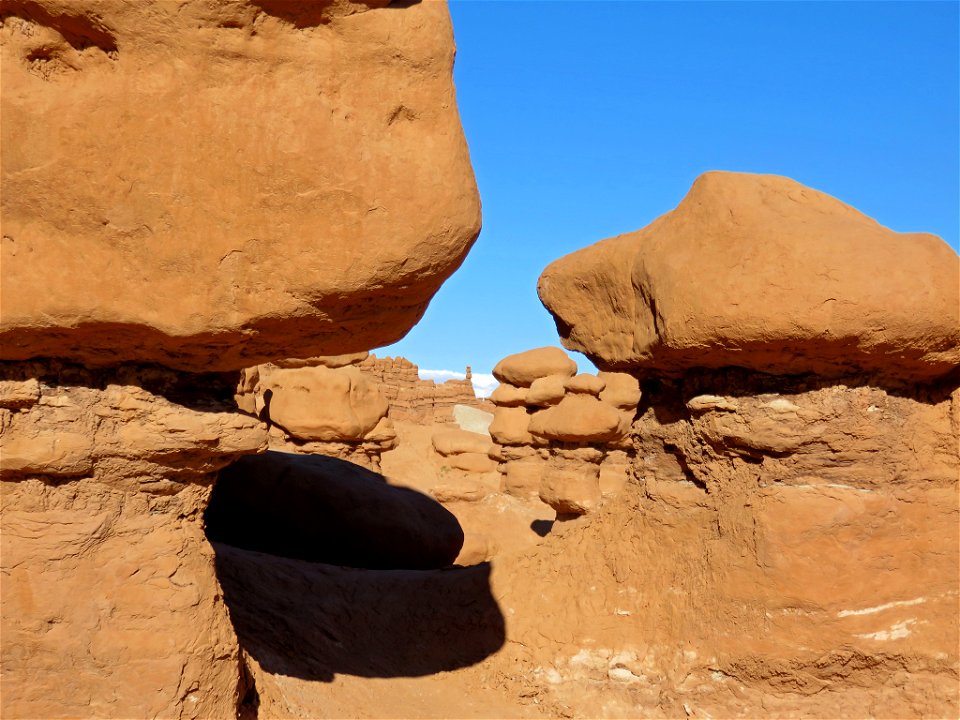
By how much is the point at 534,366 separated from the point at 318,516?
5.87 metres

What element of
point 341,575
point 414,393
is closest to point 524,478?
point 341,575

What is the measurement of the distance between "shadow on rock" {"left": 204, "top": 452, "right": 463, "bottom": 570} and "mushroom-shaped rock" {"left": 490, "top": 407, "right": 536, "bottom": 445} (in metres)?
4.92

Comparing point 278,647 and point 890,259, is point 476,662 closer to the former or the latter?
point 278,647

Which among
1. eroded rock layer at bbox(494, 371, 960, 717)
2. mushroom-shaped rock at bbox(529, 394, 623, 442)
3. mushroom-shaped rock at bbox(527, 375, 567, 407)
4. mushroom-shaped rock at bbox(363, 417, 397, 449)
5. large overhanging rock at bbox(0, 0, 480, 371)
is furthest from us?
mushroom-shaped rock at bbox(527, 375, 567, 407)

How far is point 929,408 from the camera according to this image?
13.6 feet

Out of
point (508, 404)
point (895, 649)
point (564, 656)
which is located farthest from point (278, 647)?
point (508, 404)

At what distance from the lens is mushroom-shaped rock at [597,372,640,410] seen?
1233 centimetres

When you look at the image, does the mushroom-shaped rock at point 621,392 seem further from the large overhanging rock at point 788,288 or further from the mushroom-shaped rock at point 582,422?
the large overhanging rock at point 788,288

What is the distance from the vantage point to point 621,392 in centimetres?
1238

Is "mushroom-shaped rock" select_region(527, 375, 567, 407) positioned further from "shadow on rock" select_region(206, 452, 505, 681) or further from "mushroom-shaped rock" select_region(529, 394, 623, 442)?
"shadow on rock" select_region(206, 452, 505, 681)

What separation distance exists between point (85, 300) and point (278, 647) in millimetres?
2341

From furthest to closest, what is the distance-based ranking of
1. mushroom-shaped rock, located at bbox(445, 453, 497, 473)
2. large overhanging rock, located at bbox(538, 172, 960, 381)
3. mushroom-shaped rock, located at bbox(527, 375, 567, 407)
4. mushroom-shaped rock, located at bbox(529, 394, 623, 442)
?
mushroom-shaped rock, located at bbox(445, 453, 497, 473) < mushroom-shaped rock, located at bbox(527, 375, 567, 407) < mushroom-shaped rock, located at bbox(529, 394, 623, 442) < large overhanging rock, located at bbox(538, 172, 960, 381)

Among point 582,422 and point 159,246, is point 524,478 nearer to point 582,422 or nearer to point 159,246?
point 582,422

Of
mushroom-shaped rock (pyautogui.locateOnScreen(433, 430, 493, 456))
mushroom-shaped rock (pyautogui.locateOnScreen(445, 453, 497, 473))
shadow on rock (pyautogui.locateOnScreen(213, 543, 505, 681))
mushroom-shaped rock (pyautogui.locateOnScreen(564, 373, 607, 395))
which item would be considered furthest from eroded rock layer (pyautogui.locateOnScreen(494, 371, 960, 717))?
mushroom-shaped rock (pyautogui.locateOnScreen(433, 430, 493, 456))
